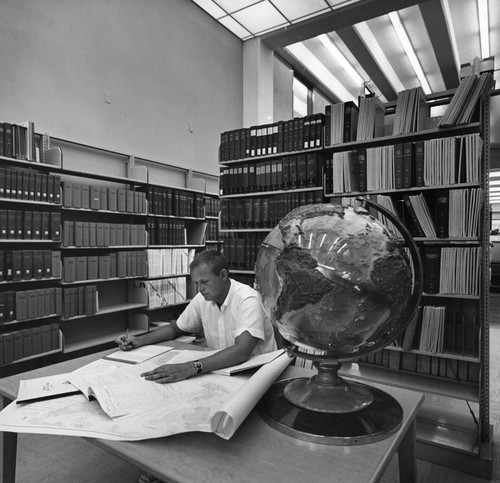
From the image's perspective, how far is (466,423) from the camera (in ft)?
7.60

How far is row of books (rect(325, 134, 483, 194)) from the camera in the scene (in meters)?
2.21

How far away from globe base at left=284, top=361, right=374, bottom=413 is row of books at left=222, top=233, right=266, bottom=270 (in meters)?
2.27

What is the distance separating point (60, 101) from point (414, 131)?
3022 millimetres

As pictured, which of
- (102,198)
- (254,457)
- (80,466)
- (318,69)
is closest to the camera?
(254,457)

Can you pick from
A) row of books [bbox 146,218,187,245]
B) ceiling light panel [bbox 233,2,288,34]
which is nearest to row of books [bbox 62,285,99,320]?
row of books [bbox 146,218,187,245]

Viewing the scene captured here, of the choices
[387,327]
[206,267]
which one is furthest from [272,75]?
[387,327]

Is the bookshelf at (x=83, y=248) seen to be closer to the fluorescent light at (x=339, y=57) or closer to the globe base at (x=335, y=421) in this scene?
the globe base at (x=335, y=421)

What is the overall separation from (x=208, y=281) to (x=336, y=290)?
3.11ft

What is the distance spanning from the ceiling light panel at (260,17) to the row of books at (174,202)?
2.44 m

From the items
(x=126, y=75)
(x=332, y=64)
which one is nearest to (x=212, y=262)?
(x=126, y=75)

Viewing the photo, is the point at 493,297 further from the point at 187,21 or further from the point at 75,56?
the point at 75,56

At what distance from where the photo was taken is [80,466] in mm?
1909

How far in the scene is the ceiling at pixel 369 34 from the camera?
15.8ft

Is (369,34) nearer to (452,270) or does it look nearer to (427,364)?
(452,270)
